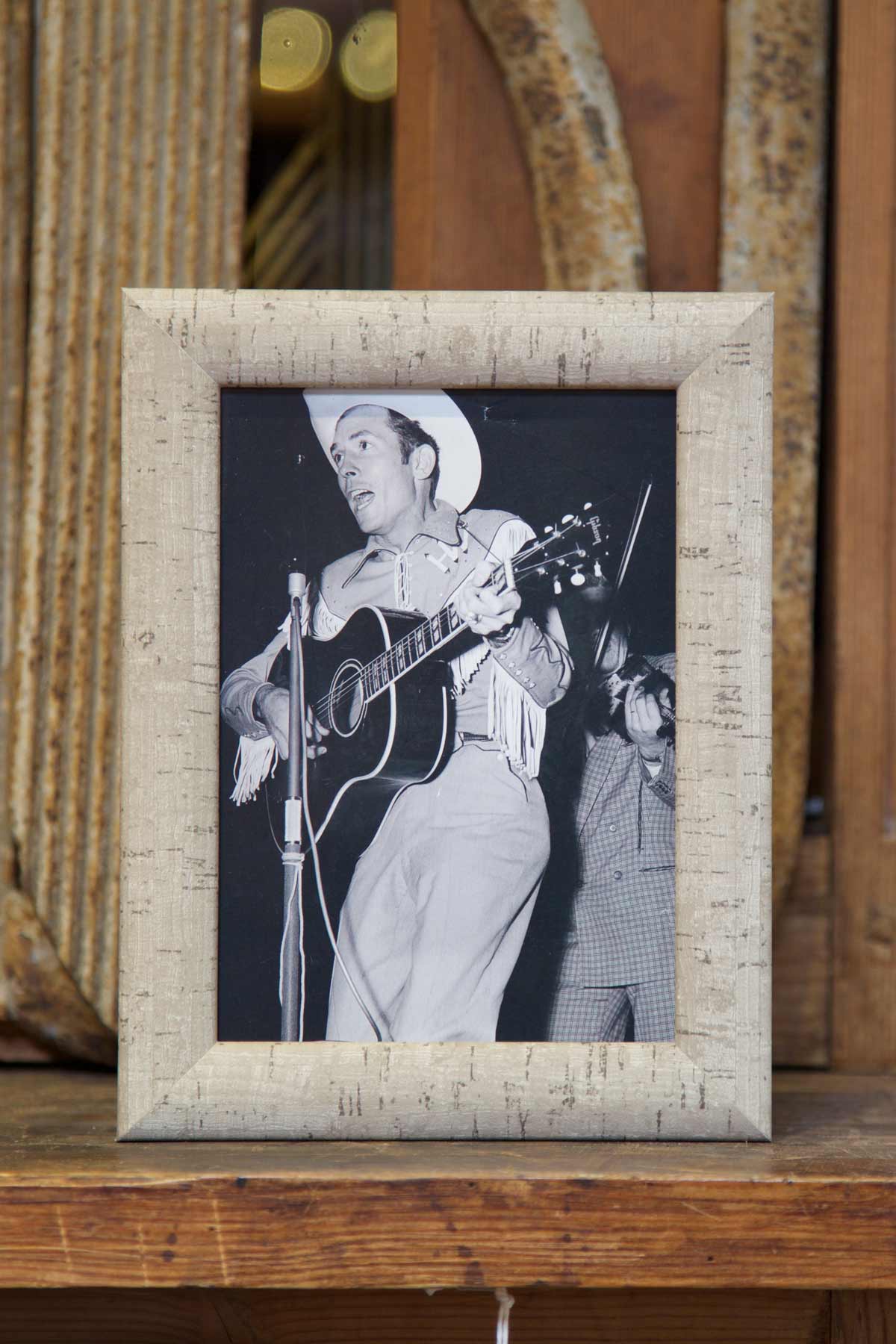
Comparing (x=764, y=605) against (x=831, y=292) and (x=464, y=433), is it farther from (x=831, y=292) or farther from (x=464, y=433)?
(x=831, y=292)

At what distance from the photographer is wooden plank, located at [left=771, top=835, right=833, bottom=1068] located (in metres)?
0.81

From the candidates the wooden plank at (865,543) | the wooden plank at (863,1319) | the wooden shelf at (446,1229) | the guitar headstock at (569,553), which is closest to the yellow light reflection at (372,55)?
the wooden plank at (865,543)

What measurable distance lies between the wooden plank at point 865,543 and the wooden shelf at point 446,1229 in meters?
0.26

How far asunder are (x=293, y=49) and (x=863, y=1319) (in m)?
0.94

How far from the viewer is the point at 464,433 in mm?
648

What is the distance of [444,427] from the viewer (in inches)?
25.5

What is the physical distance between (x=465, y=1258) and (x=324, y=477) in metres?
0.41

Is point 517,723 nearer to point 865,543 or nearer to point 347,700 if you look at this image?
point 347,700

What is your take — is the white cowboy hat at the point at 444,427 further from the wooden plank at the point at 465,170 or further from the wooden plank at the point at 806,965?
the wooden plank at the point at 806,965

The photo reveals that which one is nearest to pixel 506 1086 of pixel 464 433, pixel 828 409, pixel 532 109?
pixel 464 433

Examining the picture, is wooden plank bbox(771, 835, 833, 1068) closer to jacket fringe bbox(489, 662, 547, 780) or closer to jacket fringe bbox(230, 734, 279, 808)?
jacket fringe bbox(489, 662, 547, 780)

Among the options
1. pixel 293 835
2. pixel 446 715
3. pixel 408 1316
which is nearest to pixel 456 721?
pixel 446 715

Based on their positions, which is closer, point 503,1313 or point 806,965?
point 503,1313

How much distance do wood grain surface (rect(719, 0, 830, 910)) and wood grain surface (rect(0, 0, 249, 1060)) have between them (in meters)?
0.35
